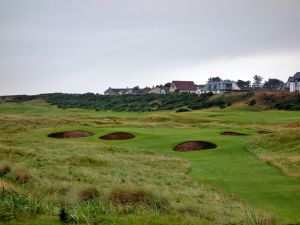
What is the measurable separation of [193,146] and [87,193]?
20941mm

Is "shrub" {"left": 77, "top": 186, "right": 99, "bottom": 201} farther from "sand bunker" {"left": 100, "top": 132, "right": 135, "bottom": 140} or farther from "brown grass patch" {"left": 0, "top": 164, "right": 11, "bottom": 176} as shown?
"sand bunker" {"left": 100, "top": 132, "right": 135, "bottom": 140}

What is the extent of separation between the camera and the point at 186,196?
57.0 ft

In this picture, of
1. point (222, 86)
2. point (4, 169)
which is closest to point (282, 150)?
point (4, 169)

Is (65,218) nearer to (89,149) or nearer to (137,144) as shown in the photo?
(89,149)

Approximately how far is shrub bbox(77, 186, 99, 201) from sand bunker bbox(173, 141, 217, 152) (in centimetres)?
1942

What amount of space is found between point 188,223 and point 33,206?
4.65m

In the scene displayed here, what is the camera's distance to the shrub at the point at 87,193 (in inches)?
631

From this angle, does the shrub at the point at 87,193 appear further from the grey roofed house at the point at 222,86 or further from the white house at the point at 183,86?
the grey roofed house at the point at 222,86

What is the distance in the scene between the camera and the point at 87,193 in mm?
16469

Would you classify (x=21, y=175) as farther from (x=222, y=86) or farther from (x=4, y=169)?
(x=222, y=86)

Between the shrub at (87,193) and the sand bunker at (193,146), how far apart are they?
19.4 m

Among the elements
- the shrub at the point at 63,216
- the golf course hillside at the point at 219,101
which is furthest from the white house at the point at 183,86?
the shrub at the point at 63,216

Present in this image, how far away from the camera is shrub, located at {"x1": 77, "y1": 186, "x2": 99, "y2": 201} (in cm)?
1603

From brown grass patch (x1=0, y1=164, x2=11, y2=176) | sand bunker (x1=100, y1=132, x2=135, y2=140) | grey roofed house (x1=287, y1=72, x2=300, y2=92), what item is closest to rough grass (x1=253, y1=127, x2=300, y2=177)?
sand bunker (x1=100, y1=132, x2=135, y2=140)
